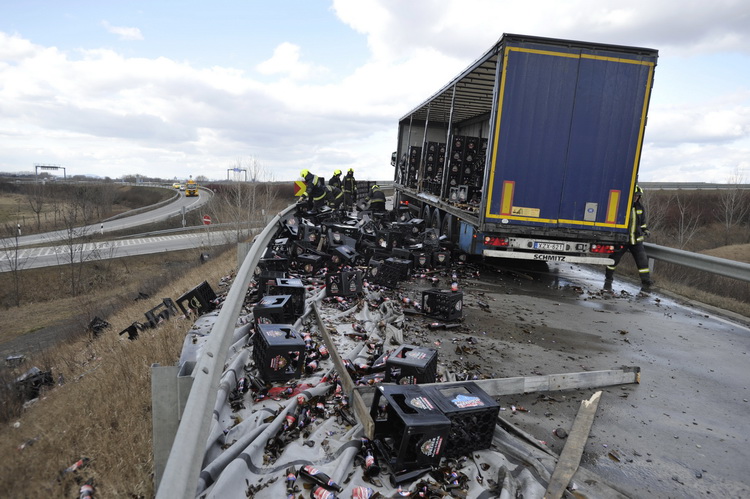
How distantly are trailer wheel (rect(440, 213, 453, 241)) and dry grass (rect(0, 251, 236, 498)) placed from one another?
7.82 m

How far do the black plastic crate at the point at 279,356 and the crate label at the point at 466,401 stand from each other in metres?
1.66

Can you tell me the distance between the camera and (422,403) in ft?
10.9

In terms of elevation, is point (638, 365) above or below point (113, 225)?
above

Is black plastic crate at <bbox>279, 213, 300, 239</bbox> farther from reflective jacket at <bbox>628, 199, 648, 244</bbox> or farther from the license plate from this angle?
reflective jacket at <bbox>628, 199, 648, 244</bbox>

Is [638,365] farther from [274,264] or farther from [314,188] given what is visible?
[314,188]

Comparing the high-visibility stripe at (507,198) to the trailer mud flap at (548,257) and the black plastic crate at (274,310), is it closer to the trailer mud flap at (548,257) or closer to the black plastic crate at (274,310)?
the trailer mud flap at (548,257)

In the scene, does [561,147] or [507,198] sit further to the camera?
[507,198]

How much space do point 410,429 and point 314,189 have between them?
465 inches

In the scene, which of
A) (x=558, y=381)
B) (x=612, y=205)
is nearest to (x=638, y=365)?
(x=558, y=381)

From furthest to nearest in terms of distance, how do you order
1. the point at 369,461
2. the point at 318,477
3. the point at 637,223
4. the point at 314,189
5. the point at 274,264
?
1. the point at 314,189
2. the point at 637,223
3. the point at 274,264
4. the point at 369,461
5. the point at 318,477

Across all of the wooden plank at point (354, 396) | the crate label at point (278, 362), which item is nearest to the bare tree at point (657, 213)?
the wooden plank at point (354, 396)

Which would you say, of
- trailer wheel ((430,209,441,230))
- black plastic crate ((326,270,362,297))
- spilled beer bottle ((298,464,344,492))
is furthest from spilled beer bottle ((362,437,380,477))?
trailer wheel ((430,209,441,230))

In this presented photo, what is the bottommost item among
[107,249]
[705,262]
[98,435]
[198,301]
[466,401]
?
[107,249]

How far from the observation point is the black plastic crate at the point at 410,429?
304 centimetres
